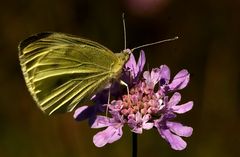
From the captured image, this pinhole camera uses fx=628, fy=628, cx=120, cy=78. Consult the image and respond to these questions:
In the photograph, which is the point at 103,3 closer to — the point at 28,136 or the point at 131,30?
the point at 131,30

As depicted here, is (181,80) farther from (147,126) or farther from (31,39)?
(31,39)

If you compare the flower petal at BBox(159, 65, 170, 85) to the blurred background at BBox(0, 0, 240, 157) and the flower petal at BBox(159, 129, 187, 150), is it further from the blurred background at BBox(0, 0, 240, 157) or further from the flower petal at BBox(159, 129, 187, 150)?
the blurred background at BBox(0, 0, 240, 157)

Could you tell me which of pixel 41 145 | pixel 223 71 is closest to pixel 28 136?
pixel 41 145

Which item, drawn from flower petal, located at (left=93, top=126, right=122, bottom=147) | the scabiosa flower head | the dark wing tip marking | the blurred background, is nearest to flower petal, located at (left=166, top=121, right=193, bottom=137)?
the scabiosa flower head

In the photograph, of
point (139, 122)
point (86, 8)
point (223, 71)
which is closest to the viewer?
point (139, 122)

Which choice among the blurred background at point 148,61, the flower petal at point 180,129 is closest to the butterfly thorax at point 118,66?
the flower petal at point 180,129

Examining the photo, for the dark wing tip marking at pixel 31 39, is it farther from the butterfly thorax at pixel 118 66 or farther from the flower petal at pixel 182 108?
the flower petal at pixel 182 108
